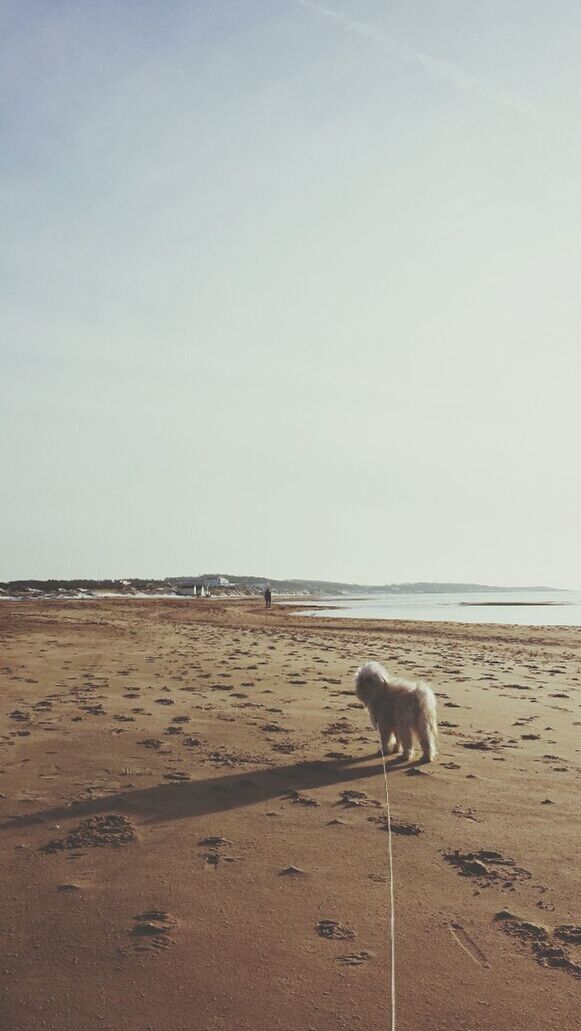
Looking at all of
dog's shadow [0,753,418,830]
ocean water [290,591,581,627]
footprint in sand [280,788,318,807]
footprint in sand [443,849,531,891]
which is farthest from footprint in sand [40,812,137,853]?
ocean water [290,591,581,627]

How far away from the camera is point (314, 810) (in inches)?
214

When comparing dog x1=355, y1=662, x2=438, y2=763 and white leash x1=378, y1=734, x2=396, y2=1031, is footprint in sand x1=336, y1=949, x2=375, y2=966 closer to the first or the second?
white leash x1=378, y1=734, x2=396, y2=1031

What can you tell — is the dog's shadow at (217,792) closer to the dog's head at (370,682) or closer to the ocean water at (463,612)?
the dog's head at (370,682)

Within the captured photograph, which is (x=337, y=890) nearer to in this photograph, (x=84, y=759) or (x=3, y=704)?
(x=84, y=759)

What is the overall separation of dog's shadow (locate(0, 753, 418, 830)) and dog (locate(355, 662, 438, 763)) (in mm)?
254

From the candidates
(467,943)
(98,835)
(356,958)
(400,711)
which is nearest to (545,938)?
(467,943)

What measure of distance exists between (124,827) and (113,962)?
175cm

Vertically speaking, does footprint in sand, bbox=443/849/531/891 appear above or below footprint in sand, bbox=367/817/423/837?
above

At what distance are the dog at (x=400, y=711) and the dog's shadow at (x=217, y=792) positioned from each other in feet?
0.83

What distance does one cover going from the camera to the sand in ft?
9.78

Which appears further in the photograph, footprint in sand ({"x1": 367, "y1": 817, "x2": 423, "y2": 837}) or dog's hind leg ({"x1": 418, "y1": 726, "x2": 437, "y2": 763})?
dog's hind leg ({"x1": 418, "y1": 726, "x2": 437, "y2": 763})

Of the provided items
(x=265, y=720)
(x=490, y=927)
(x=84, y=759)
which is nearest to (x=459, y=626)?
(x=265, y=720)

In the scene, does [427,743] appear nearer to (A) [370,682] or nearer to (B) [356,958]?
(A) [370,682]

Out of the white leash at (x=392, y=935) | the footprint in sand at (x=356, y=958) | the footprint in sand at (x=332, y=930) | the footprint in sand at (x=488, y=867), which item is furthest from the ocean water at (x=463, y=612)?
the footprint in sand at (x=356, y=958)
